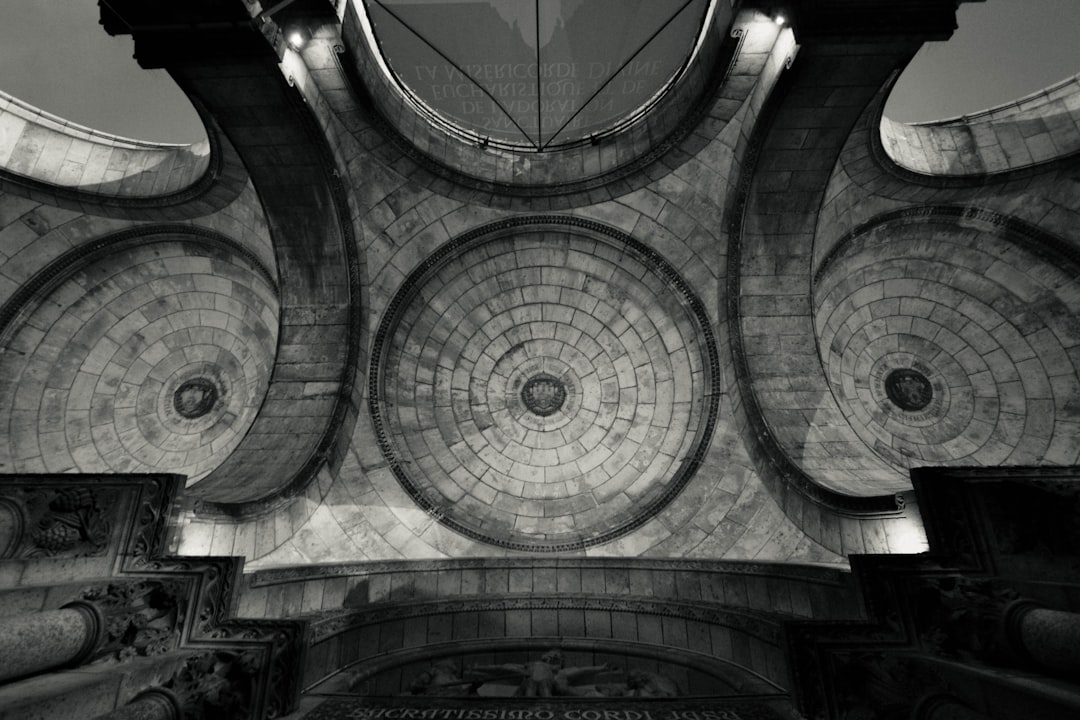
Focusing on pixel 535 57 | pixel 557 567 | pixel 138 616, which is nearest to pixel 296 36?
pixel 535 57

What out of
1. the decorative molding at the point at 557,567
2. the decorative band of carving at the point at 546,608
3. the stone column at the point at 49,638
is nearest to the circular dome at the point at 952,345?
the decorative molding at the point at 557,567

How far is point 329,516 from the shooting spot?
10359mm

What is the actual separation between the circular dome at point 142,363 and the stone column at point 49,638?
788cm

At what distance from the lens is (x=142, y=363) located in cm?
1339

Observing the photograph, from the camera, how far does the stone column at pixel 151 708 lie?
15.4 feet

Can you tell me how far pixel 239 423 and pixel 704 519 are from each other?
1095cm

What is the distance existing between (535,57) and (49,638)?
452 inches

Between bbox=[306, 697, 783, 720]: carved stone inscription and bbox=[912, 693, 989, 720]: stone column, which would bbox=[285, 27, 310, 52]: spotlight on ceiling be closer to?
bbox=[306, 697, 783, 720]: carved stone inscription

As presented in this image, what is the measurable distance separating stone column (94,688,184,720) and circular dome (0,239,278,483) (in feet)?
27.5

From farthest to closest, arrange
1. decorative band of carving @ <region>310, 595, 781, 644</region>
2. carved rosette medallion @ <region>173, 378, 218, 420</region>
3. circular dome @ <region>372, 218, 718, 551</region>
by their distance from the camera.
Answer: carved rosette medallion @ <region>173, 378, 218, 420</region> → circular dome @ <region>372, 218, 718, 551</region> → decorative band of carving @ <region>310, 595, 781, 644</region>

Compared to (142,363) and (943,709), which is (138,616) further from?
(142,363)

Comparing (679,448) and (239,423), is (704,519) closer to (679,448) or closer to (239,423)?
(679,448)

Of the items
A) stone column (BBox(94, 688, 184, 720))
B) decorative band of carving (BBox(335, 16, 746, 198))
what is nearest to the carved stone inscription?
stone column (BBox(94, 688, 184, 720))

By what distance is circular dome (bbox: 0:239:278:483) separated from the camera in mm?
12156
